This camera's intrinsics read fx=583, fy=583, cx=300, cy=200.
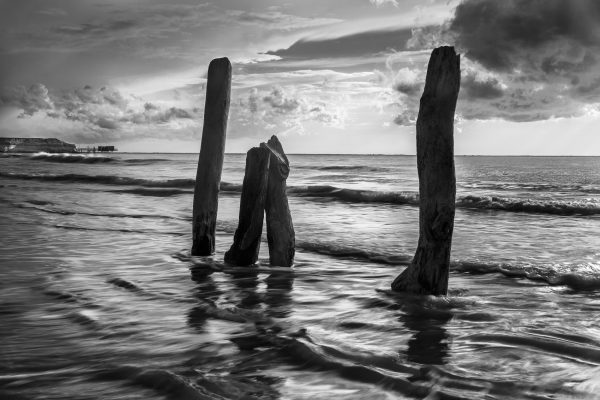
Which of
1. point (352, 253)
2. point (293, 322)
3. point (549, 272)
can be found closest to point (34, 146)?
point (352, 253)

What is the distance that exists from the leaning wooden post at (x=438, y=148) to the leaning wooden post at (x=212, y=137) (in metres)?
3.59

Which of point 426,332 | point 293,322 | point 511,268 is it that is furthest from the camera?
point 511,268

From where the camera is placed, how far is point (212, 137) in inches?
350

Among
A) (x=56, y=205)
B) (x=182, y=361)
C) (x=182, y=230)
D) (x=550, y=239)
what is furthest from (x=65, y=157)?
(x=182, y=361)

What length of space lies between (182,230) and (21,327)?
8.61 meters

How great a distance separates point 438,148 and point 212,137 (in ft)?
13.0

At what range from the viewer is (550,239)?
13.4 meters

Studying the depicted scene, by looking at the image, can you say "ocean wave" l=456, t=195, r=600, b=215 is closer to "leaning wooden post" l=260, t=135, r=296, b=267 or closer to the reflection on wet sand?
"leaning wooden post" l=260, t=135, r=296, b=267

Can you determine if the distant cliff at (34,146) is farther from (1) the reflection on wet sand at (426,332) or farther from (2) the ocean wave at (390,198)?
(1) the reflection on wet sand at (426,332)

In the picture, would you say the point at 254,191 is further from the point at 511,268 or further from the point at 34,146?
the point at 34,146

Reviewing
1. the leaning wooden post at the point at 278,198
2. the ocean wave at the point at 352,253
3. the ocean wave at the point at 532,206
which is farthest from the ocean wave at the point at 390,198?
the leaning wooden post at the point at 278,198

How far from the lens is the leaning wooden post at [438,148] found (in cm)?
605

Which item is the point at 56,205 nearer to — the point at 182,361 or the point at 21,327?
the point at 21,327

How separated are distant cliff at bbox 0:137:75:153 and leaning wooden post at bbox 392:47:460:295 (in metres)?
134
